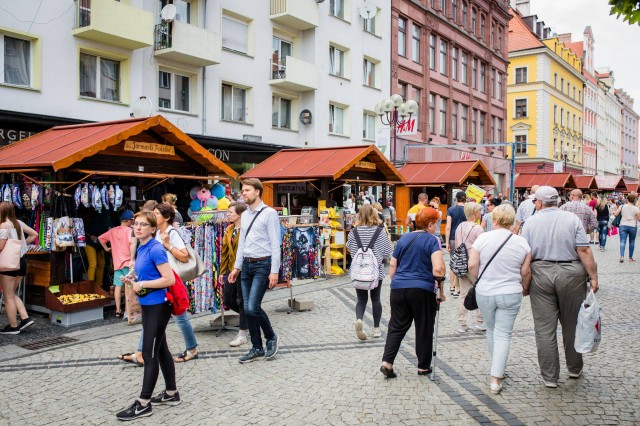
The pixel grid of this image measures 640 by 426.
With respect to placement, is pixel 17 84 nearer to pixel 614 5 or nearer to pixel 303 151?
pixel 303 151

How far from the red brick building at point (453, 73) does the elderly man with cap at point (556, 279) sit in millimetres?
22986

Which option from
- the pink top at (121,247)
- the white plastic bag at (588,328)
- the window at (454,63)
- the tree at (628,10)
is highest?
the window at (454,63)

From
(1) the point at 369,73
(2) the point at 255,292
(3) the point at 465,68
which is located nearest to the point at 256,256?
(2) the point at 255,292

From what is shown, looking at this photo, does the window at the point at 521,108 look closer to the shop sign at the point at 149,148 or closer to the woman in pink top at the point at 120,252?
the shop sign at the point at 149,148

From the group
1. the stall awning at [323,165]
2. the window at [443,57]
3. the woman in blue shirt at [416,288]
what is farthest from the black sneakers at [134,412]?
the window at [443,57]

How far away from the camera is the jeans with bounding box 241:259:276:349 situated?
Answer: 266 inches

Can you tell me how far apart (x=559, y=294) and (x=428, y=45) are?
102 feet

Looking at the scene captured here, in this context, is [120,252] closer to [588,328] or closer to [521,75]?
[588,328]

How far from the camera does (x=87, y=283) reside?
10.2 m

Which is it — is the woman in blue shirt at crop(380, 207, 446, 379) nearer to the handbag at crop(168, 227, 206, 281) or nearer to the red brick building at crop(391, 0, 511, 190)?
the handbag at crop(168, 227, 206, 281)

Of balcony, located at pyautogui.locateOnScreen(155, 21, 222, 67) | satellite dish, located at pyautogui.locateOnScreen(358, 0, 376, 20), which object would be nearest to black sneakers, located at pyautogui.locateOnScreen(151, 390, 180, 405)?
balcony, located at pyautogui.locateOnScreen(155, 21, 222, 67)

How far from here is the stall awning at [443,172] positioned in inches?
909

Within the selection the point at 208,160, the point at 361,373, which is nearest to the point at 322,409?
the point at 361,373

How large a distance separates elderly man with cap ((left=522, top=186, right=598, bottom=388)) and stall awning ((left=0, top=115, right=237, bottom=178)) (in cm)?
683
